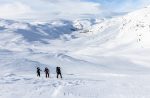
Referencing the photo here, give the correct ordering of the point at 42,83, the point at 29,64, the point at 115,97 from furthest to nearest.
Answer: the point at 29,64, the point at 42,83, the point at 115,97

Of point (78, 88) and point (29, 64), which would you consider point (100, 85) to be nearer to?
point (78, 88)

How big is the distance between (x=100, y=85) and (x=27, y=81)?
22.2 feet

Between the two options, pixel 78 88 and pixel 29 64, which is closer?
pixel 78 88

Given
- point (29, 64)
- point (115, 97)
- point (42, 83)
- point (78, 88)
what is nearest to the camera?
point (115, 97)

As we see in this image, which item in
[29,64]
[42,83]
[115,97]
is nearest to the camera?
[115,97]

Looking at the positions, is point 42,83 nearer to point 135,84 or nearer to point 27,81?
point 27,81

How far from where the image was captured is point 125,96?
28.1 meters

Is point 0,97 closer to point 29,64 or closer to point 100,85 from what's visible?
point 100,85

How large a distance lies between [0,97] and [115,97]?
27.1ft

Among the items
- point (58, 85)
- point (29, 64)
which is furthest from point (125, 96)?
point (29, 64)

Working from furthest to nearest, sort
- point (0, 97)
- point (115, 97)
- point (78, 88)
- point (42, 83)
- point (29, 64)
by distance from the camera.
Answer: point (29, 64)
point (42, 83)
point (78, 88)
point (115, 97)
point (0, 97)

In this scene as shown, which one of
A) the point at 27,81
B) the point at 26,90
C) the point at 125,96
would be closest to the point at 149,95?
the point at 125,96

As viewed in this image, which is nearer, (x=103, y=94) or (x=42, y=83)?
(x=103, y=94)

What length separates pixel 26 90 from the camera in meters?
29.5
